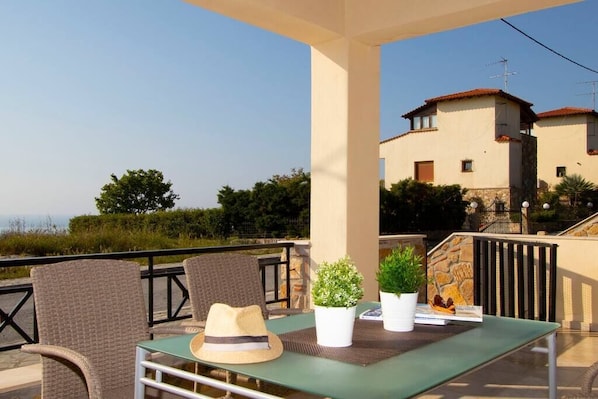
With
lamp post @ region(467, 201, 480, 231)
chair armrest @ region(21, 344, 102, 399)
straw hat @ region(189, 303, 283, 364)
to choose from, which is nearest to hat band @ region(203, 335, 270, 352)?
straw hat @ region(189, 303, 283, 364)

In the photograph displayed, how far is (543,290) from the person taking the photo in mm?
4633

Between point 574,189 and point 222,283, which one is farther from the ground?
point 574,189

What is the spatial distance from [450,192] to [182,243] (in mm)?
12301

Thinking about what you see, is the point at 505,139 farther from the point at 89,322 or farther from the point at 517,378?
the point at 89,322

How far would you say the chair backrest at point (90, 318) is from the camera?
2.05 meters

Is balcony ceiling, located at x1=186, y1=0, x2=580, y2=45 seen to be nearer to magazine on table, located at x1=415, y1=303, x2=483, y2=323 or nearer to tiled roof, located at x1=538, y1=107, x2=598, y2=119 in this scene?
magazine on table, located at x1=415, y1=303, x2=483, y2=323

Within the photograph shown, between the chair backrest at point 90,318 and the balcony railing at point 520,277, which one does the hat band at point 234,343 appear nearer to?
the chair backrest at point 90,318

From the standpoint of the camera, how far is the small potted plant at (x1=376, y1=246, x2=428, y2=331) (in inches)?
80.0

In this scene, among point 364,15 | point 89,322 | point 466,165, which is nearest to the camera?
point 89,322

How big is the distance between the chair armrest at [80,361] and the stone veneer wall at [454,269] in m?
5.02

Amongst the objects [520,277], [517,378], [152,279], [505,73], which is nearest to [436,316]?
[517,378]

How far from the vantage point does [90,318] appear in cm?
220

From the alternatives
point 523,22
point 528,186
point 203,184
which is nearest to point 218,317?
point 203,184

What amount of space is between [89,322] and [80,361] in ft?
1.43
